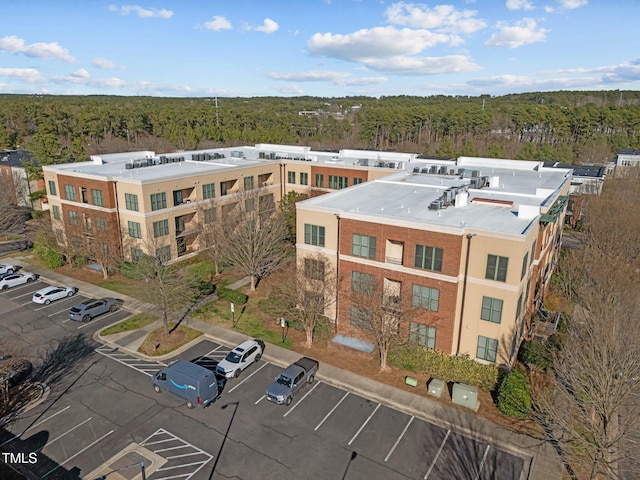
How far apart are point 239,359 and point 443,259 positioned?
53.7 ft

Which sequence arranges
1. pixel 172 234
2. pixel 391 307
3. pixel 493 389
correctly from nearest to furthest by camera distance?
pixel 493 389 < pixel 391 307 < pixel 172 234

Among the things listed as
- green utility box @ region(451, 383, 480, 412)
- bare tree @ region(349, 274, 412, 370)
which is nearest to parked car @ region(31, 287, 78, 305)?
bare tree @ region(349, 274, 412, 370)

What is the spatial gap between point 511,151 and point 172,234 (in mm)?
90386

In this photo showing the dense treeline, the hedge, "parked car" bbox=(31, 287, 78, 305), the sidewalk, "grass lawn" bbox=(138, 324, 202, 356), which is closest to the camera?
Answer: the sidewalk

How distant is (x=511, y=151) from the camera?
111m

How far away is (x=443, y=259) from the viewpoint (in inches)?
1243

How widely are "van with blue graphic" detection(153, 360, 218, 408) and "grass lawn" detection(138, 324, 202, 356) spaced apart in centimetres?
578

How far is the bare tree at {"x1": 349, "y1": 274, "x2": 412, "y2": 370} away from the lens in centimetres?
3195

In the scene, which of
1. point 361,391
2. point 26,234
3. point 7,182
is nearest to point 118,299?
point 361,391

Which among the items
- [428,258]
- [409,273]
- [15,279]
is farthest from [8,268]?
[428,258]

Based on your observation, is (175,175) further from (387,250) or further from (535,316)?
(535,316)

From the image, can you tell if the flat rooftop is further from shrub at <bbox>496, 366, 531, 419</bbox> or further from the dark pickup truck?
the dark pickup truck

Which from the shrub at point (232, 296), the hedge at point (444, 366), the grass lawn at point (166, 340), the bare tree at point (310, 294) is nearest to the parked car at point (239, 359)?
the bare tree at point (310, 294)

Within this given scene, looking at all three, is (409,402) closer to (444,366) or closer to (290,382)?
(444,366)
